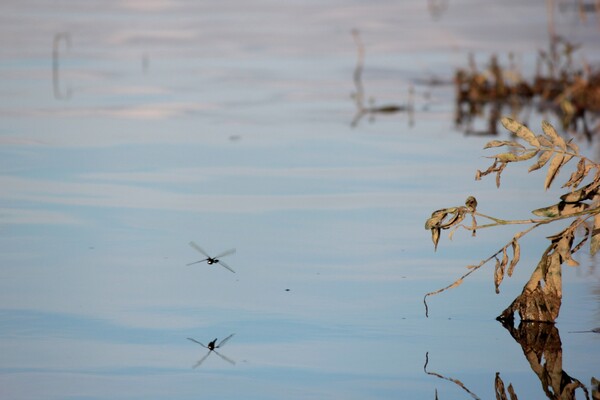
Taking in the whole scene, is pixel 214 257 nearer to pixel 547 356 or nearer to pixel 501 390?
pixel 547 356

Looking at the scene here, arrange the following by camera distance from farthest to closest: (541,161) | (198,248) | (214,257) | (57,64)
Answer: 1. (57,64)
2. (198,248)
3. (214,257)
4. (541,161)

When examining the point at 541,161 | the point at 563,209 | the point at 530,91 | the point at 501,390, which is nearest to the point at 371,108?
the point at 530,91

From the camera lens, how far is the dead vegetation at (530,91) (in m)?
10.6

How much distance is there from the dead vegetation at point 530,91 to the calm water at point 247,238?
0.27m

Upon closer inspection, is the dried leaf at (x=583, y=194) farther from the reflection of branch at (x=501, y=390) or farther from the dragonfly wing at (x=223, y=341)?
the dragonfly wing at (x=223, y=341)

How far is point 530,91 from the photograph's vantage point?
1136cm

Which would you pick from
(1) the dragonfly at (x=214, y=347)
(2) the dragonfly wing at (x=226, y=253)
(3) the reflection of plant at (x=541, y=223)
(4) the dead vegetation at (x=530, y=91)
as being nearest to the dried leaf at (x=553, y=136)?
(3) the reflection of plant at (x=541, y=223)

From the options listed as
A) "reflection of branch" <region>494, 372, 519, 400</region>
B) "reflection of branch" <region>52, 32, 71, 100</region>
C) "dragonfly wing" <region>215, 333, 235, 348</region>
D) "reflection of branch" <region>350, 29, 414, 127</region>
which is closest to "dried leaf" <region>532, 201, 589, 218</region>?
"reflection of branch" <region>494, 372, 519, 400</region>

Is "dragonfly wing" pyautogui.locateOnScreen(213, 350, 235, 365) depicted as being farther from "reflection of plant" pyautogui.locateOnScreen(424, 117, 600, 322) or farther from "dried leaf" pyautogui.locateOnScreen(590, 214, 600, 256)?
"dried leaf" pyautogui.locateOnScreen(590, 214, 600, 256)

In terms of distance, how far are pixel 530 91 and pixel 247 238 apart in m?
5.75

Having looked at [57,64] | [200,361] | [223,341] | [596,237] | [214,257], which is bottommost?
[200,361]

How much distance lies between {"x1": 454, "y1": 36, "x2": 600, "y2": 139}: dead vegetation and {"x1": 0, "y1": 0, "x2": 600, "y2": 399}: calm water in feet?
0.88

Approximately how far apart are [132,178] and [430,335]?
10.8ft

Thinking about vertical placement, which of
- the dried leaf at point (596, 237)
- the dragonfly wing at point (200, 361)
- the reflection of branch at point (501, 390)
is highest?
the dried leaf at point (596, 237)
